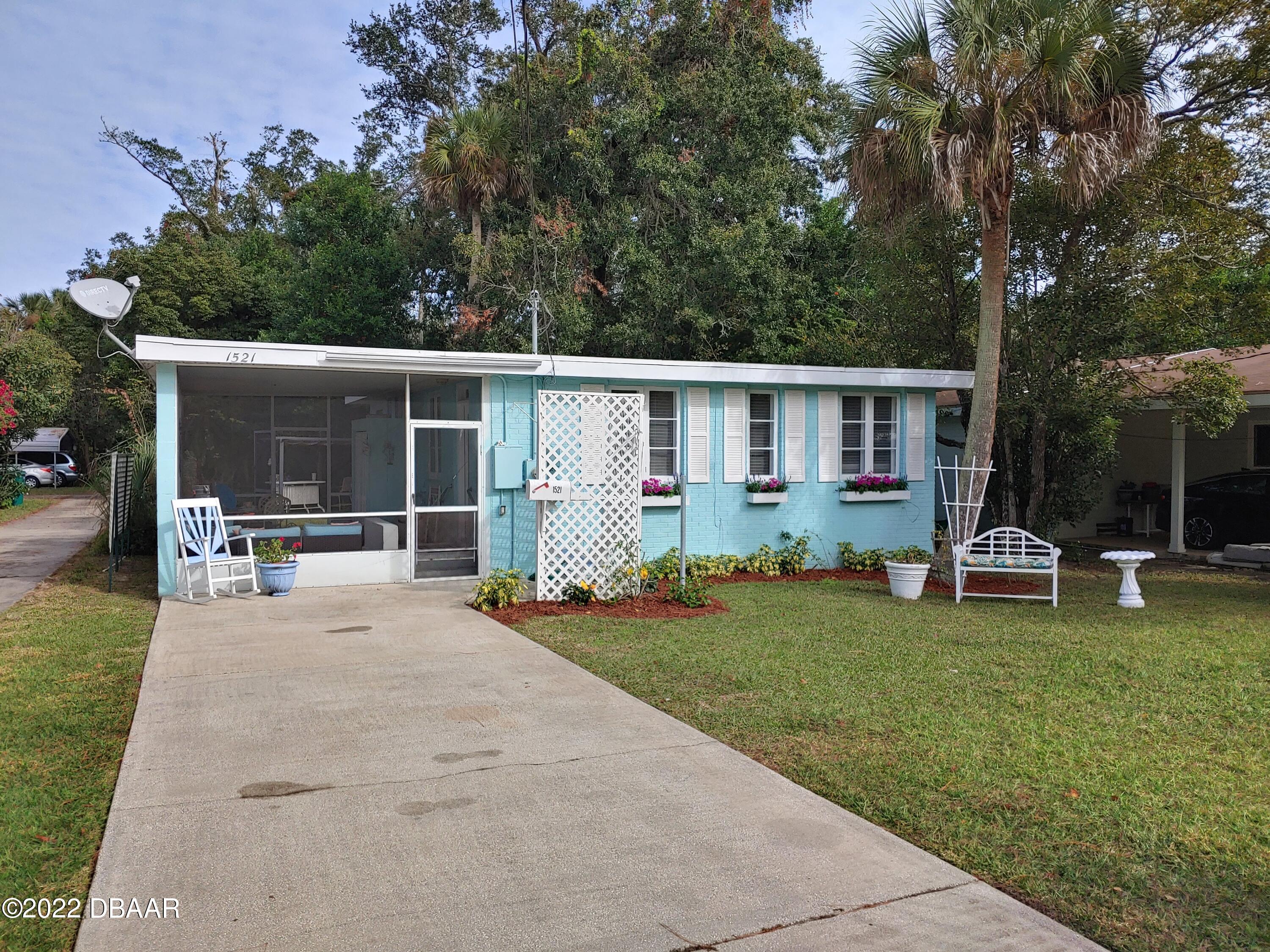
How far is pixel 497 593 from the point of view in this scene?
9438 millimetres

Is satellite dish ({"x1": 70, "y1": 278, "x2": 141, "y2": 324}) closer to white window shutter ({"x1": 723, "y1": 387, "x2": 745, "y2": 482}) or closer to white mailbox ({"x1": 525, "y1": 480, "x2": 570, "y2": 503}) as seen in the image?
white mailbox ({"x1": 525, "y1": 480, "x2": 570, "y2": 503})

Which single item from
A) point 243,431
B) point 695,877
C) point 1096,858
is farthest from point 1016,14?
point 243,431

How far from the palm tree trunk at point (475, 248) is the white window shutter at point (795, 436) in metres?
9.43

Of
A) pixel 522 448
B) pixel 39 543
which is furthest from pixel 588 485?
pixel 39 543

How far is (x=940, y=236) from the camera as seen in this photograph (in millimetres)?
13242

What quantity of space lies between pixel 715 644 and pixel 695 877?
4.20 m

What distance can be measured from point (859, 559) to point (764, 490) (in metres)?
1.74

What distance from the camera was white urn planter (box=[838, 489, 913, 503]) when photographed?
12.7 m

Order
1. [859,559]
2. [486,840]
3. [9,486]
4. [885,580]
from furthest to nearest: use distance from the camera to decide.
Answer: [9,486], [859,559], [885,580], [486,840]

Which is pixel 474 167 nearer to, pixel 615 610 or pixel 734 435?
pixel 734 435

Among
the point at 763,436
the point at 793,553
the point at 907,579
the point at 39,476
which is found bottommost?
the point at 907,579

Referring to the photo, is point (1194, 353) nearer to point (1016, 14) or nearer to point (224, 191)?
point (1016, 14)

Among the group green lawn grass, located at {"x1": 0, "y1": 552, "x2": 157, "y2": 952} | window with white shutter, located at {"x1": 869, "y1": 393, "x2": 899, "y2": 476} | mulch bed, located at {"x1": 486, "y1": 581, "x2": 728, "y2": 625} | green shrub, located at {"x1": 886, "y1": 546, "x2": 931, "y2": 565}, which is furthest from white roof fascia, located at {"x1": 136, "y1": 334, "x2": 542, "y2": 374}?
window with white shutter, located at {"x1": 869, "y1": 393, "x2": 899, "y2": 476}

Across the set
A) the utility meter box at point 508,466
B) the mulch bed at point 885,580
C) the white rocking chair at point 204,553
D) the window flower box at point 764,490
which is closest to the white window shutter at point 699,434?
the window flower box at point 764,490
